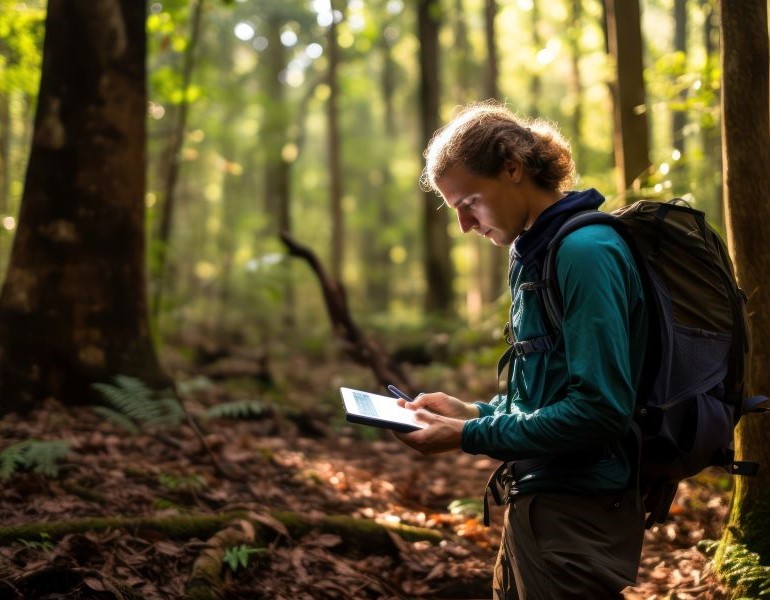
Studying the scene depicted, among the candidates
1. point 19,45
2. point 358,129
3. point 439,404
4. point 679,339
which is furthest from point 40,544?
point 358,129

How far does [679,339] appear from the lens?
8.19 ft

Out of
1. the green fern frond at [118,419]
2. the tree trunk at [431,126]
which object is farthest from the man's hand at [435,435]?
the tree trunk at [431,126]

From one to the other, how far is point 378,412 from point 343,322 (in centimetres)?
651

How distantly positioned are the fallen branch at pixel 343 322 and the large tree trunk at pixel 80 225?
230cm

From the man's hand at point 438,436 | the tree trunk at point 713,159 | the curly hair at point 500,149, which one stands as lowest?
the man's hand at point 438,436

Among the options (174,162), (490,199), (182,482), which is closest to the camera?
(490,199)

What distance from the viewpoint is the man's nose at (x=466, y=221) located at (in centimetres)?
281

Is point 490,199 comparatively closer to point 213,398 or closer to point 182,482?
point 182,482

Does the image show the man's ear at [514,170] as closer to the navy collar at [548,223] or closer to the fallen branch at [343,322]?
the navy collar at [548,223]

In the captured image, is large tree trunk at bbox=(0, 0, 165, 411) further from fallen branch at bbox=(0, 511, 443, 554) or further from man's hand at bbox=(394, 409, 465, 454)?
man's hand at bbox=(394, 409, 465, 454)

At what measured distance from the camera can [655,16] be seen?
98.5 feet

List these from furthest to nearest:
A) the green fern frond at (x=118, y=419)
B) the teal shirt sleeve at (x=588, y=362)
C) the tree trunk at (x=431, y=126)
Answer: the tree trunk at (x=431, y=126) < the green fern frond at (x=118, y=419) < the teal shirt sleeve at (x=588, y=362)

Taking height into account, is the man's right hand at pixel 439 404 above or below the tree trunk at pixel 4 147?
below

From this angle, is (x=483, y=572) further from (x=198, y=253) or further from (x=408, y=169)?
(x=408, y=169)
